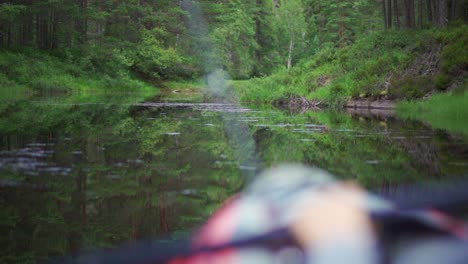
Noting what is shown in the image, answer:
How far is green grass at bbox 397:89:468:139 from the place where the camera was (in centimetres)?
1061

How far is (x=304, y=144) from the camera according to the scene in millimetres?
7492

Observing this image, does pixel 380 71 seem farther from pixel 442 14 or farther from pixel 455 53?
pixel 442 14

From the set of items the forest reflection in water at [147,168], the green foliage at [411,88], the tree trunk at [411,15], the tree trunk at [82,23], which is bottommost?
the forest reflection in water at [147,168]

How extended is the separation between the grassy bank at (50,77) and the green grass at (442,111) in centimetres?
1556

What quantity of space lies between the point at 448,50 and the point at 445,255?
14.0 m

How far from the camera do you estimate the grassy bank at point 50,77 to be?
2459cm

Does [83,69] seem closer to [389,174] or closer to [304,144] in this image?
[304,144]

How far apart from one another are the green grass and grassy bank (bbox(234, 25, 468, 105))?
2.60ft

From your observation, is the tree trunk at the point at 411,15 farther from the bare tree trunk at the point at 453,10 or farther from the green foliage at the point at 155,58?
the green foliage at the point at 155,58

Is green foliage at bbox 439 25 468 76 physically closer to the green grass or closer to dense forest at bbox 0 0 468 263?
dense forest at bbox 0 0 468 263

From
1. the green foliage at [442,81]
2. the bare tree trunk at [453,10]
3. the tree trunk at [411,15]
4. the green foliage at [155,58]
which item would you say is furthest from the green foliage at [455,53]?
the green foliage at [155,58]

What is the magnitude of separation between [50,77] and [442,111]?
22.0 m

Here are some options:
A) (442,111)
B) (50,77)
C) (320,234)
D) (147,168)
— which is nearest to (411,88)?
(442,111)

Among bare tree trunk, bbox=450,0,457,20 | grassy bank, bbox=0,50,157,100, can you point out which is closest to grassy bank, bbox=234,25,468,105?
bare tree trunk, bbox=450,0,457,20
